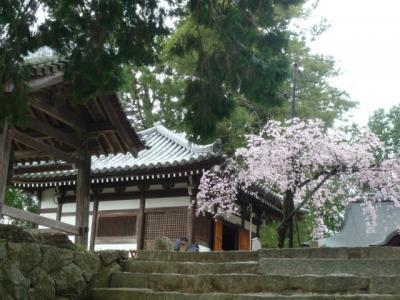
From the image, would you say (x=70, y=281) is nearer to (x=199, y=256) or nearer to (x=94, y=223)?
(x=199, y=256)

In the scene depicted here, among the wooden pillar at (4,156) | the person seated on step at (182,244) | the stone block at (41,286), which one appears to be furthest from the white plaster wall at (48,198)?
the stone block at (41,286)

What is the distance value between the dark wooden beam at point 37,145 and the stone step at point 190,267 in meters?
2.72

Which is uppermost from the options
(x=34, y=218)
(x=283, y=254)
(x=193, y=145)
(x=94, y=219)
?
(x=193, y=145)

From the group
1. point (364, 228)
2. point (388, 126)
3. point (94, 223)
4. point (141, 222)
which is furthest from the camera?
point (388, 126)

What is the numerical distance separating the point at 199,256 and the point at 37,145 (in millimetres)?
3418

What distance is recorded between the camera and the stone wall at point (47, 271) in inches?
197

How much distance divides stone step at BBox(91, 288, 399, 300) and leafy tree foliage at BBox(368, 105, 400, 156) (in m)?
27.1

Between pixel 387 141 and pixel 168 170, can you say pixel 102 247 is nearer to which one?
pixel 168 170

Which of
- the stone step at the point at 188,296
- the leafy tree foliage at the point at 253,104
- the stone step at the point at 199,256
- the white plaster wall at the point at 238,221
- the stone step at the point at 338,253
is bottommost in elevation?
the stone step at the point at 188,296

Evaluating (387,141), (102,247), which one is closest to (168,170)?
(102,247)

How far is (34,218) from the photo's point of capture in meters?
7.71

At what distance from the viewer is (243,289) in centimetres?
580

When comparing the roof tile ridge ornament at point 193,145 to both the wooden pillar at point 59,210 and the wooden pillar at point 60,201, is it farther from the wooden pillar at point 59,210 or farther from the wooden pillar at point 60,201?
the wooden pillar at point 59,210

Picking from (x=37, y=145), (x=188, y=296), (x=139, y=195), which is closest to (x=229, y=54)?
(x=188, y=296)
